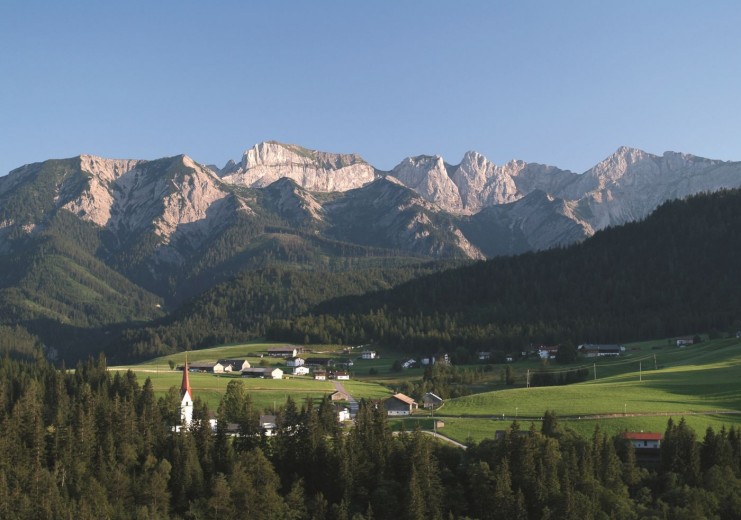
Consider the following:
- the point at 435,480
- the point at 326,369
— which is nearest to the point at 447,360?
the point at 326,369

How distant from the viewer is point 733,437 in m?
86.1

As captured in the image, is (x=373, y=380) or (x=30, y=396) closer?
(x=30, y=396)

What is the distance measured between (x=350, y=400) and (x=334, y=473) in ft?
166

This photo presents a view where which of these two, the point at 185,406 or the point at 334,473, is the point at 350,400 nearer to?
the point at 185,406

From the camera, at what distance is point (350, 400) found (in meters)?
135

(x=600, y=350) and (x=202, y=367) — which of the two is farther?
(x=202, y=367)

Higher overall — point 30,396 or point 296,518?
point 30,396

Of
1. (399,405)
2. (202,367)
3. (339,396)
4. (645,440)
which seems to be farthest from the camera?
(202,367)

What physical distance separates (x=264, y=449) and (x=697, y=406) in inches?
2334

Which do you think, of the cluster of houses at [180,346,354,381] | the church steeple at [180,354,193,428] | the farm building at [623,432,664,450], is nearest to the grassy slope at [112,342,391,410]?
the cluster of houses at [180,346,354,381]

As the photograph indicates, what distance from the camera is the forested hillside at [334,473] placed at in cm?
7638

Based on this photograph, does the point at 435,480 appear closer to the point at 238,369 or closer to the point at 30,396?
the point at 30,396

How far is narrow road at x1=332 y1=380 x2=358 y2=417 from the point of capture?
122425mm

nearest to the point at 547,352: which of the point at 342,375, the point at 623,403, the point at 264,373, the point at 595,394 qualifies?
the point at 342,375
